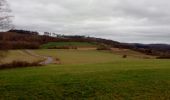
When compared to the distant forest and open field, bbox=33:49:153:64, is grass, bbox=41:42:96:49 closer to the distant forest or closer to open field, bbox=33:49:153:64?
the distant forest

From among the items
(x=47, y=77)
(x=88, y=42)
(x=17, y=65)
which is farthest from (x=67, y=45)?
(x=47, y=77)

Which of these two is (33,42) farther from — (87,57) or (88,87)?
(88,87)

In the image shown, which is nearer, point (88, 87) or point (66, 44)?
point (88, 87)

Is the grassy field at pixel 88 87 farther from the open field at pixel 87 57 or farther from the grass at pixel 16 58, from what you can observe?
the open field at pixel 87 57

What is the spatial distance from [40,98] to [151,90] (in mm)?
7854

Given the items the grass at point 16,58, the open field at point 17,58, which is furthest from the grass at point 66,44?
the grass at point 16,58

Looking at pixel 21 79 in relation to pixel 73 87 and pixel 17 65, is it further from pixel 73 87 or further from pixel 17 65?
pixel 17 65

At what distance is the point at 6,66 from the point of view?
52250mm

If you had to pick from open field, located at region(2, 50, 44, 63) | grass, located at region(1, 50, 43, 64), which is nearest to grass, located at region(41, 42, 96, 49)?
open field, located at region(2, 50, 44, 63)

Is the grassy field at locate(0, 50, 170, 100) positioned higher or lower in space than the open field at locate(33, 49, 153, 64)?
higher

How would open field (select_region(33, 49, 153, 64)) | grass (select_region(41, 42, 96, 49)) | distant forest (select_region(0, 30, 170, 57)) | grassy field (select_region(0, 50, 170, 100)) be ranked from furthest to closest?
grass (select_region(41, 42, 96, 49)) → open field (select_region(33, 49, 153, 64)) → distant forest (select_region(0, 30, 170, 57)) → grassy field (select_region(0, 50, 170, 100))

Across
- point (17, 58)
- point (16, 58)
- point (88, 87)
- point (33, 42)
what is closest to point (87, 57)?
point (17, 58)

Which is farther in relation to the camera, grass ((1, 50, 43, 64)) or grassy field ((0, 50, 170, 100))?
grass ((1, 50, 43, 64))

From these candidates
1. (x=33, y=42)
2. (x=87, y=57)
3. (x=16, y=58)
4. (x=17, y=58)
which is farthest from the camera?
(x=33, y=42)
